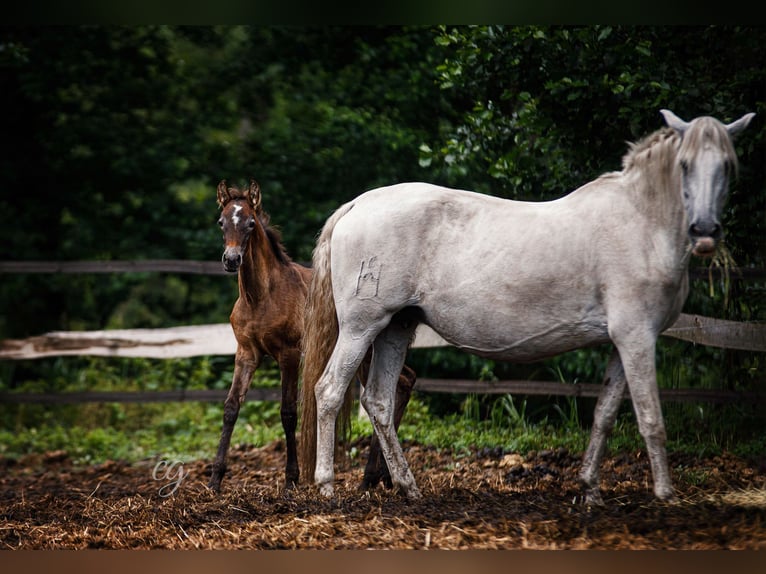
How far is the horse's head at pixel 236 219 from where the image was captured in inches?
203

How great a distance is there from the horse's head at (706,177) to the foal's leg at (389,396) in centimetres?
180

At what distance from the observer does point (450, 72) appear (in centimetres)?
651

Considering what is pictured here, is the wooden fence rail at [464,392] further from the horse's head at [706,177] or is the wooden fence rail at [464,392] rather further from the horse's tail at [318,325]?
the horse's head at [706,177]

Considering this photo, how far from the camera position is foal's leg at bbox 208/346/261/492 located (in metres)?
5.67

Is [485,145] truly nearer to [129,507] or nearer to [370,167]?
[370,167]

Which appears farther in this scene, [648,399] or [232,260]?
[232,260]

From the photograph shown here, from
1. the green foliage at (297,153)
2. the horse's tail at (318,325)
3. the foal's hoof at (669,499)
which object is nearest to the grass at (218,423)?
the green foliage at (297,153)

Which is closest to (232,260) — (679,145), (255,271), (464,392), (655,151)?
(255,271)

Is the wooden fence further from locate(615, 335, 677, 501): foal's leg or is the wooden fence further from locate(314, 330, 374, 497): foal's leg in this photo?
locate(615, 335, 677, 501): foal's leg

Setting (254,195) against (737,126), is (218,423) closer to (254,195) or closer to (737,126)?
(254,195)

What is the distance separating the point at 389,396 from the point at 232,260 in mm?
1233

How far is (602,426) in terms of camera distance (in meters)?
4.69

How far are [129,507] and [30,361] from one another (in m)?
5.72

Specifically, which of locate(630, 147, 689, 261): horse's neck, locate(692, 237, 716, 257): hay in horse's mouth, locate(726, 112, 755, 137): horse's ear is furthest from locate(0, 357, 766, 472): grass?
locate(726, 112, 755, 137): horse's ear
